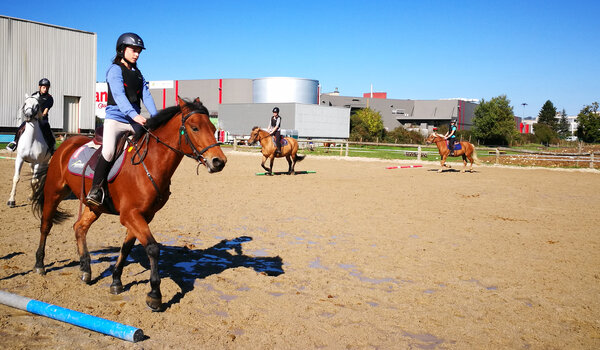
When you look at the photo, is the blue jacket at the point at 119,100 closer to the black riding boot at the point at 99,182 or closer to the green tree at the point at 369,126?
the black riding boot at the point at 99,182

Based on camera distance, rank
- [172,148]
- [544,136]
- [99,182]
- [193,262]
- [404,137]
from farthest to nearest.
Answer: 1. [544,136]
2. [404,137]
3. [193,262]
4. [99,182]
5. [172,148]

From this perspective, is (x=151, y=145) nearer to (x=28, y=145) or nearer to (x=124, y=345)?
(x=124, y=345)

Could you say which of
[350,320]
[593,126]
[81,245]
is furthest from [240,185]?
[593,126]

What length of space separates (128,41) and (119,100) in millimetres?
747

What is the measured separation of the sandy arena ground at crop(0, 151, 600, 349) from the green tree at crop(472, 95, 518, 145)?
6769 cm

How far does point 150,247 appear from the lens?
14.8 feet

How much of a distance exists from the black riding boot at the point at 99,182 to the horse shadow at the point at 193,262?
1.08 m

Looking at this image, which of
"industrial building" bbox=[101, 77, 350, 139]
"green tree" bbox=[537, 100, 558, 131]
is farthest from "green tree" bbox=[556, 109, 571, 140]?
"industrial building" bbox=[101, 77, 350, 139]

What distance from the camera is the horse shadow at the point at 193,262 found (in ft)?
18.4

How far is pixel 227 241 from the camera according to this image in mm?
7531

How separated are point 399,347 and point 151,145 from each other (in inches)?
131

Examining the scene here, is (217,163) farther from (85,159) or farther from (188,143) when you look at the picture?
(85,159)

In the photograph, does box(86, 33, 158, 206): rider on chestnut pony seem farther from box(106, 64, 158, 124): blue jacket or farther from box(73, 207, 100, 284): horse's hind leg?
box(73, 207, 100, 284): horse's hind leg

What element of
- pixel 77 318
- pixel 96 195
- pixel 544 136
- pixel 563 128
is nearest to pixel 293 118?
pixel 96 195
